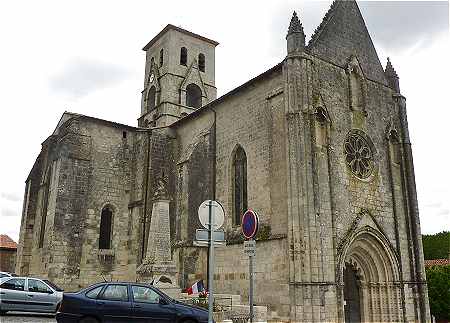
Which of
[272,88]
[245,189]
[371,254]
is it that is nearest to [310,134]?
[272,88]

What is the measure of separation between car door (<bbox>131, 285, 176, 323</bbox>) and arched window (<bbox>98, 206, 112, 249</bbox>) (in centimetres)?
1239

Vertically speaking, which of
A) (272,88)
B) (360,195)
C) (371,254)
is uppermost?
(272,88)

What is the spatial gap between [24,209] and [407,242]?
1957 cm

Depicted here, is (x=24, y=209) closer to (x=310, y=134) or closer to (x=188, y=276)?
(x=188, y=276)

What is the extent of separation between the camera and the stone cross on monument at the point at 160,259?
1466 cm

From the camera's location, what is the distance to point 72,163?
20.8 meters

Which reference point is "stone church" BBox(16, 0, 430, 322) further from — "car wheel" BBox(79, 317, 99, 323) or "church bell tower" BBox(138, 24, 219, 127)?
"church bell tower" BBox(138, 24, 219, 127)

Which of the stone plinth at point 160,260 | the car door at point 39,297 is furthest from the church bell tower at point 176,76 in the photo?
the car door at point 39,297

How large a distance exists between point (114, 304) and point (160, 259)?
590 cm

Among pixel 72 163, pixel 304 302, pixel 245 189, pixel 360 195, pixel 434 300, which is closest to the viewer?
pixel 304 302

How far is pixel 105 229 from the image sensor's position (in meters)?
21.6

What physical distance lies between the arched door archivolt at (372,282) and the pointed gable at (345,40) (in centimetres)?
746

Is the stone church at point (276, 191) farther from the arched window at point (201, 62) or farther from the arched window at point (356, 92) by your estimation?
the arched window at point (201, 62)

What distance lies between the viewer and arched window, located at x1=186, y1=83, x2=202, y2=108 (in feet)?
113
